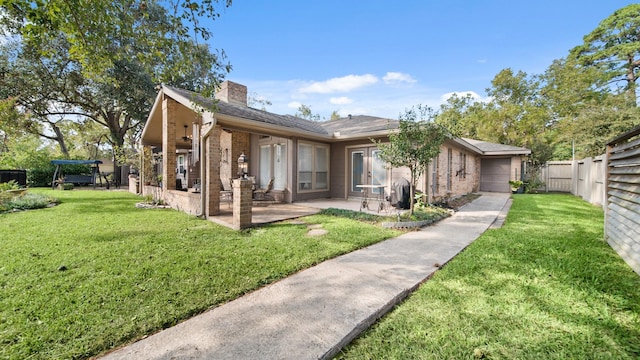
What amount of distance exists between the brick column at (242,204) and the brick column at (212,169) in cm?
138

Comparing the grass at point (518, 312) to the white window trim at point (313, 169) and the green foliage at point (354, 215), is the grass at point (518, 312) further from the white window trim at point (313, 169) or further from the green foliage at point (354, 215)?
the white window trim at point (313, 169)

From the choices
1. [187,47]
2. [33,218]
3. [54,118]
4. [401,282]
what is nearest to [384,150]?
[401,282]

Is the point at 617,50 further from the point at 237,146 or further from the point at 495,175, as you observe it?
the point at 237,146

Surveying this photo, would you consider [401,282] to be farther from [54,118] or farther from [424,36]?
[54,118]

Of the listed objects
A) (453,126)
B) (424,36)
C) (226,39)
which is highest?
(424,36)

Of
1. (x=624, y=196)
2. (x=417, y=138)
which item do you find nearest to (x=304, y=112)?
(x=417, y=138)

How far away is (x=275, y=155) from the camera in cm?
1065

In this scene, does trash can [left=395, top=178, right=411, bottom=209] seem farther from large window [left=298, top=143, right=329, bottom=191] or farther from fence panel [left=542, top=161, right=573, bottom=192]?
fence panel [left=542, top=161, right=573, bottom=192]

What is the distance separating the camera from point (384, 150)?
23.2 ft

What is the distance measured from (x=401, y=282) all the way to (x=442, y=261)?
3.74ft

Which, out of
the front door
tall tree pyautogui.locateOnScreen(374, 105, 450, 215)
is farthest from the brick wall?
tall tree pyautogui.locateOnScreen(374, 105, 450, 215)

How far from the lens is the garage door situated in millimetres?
16469

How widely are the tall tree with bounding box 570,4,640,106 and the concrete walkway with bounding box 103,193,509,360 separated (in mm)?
26952

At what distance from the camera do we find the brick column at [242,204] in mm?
5660
